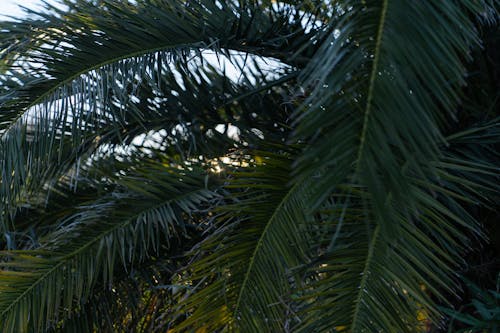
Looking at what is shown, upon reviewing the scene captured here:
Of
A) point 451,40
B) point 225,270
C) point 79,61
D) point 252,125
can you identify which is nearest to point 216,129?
point 252,125

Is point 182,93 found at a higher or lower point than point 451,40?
higher

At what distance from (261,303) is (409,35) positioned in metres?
1.39

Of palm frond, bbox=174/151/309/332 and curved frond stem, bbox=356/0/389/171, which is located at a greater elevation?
curved frond stem, bbox=356/0/389/171

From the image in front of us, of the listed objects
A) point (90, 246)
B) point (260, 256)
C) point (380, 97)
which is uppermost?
point (90, 246)

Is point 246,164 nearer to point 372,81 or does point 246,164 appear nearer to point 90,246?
point 90,246

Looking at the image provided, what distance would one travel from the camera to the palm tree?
1.79 metres

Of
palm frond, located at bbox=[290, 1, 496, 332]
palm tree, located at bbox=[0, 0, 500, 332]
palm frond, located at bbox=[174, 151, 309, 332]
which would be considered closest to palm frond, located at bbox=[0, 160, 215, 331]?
palm tree, located at bbox=[0, 0, 500, 332]

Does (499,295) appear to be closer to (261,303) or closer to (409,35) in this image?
(261,303)

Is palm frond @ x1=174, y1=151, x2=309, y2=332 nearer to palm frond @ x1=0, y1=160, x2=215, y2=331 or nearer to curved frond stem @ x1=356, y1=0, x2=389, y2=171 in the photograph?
palm frond @ x1=0, y1=160, x2=215, y2=331

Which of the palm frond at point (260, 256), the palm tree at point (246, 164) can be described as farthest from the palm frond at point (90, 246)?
the palm frond at point (260, 256)

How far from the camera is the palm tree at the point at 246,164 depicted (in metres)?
1.79

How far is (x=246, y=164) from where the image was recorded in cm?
351

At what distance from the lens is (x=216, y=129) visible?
13.5ft

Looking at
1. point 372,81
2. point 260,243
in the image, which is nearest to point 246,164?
point 260,243
